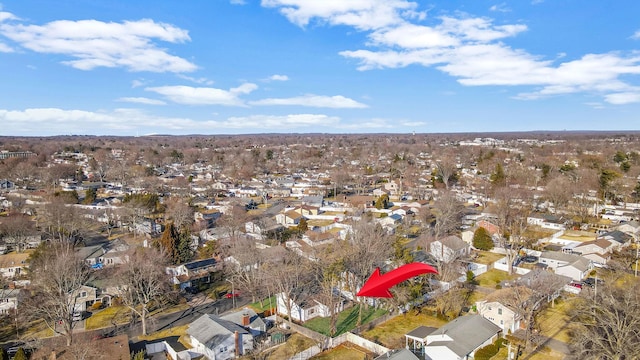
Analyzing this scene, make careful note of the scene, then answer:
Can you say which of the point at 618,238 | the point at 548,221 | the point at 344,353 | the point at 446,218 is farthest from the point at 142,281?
the point at 548,221

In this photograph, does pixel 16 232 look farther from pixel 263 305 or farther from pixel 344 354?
pixel 344 354

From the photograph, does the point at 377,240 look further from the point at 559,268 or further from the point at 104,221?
the point at 104,221

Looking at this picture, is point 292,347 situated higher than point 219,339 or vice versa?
point 219,339

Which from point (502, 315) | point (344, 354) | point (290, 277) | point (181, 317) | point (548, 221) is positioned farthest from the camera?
point (548, 221)

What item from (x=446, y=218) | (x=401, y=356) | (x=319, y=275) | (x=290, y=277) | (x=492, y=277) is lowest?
(x=492, y=277)

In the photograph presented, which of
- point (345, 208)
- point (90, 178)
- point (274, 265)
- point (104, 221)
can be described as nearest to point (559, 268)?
point (274, 265)

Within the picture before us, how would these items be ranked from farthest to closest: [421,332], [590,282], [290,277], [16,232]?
[16,232]
[590,282]
[290,277]
[421,332]
